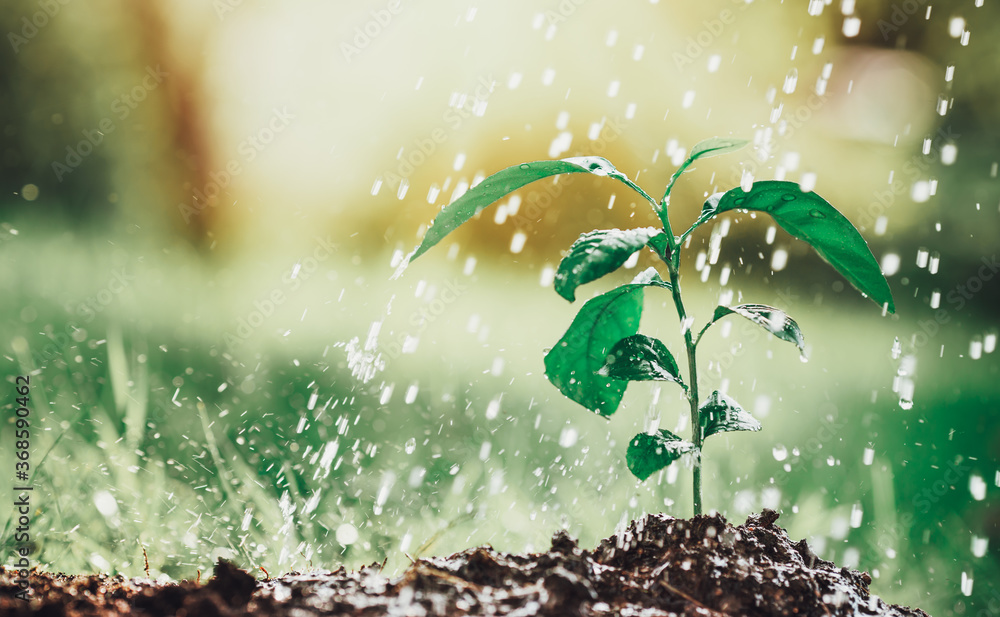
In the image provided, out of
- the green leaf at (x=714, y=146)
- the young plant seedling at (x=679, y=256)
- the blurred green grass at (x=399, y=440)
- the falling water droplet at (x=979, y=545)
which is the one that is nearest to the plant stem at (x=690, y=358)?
the young plant seedling at (x=679, y=256)

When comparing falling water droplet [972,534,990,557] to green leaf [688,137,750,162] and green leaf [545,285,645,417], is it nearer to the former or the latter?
green leaf [545,285,645,417]

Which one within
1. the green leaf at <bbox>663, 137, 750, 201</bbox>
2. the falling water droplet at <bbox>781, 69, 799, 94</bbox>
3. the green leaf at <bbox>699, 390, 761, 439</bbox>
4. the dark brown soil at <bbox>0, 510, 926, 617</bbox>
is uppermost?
the falling water droplet at <bbox>781, 69, 799, 94</bbox>

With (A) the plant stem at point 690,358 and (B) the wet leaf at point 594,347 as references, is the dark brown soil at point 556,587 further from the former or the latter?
(B) the wet leaf at point 594,347

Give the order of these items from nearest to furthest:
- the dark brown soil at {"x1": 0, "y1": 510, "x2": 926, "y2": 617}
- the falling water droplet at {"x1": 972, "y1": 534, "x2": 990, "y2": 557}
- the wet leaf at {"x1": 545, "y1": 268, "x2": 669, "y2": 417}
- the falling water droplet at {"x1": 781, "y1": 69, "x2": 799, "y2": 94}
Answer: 1. the dark brown soil at {"x1": 0, "y1": 510, "x2": 926, "y2": 617}
2. the wet leaf at {"x1": 545, "y1": 268, "x2": 669, "y2": 417}
3. the falling water droplet at {"x1": 972, "y1": 534, "x2": 990, "y2": 557}
4. the falling water droplet at {"x1": 781, "y1": 69, "x2": 799, "y2": 94}

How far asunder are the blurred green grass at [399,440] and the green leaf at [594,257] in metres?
0.39

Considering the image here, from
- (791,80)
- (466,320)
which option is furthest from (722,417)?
(791,80)

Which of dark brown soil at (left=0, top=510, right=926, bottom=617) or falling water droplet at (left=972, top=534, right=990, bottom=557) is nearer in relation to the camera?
dark brown soil at (left=0, top=510, right=926, bottom=617)

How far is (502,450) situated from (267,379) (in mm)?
774

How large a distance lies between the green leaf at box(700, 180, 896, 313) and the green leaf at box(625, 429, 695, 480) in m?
0.30

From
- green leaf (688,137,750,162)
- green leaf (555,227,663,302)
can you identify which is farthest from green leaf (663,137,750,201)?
green leaf (555,227,663,302)

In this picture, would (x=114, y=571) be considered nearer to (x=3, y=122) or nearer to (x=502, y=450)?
(x=502, y=450)

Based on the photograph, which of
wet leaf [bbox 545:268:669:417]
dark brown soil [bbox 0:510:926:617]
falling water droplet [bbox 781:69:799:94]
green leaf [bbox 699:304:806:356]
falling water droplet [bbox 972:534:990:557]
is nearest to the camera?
dark brown soil [bbox 0:510:926:617]

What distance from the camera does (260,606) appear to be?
640 millimetres

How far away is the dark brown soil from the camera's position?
63cm
